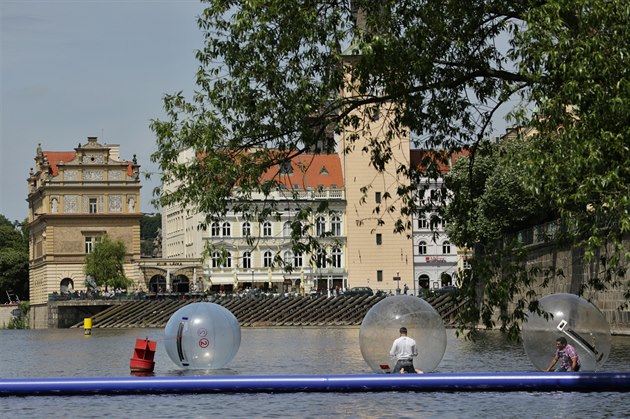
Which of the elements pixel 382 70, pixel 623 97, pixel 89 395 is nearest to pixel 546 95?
pixel 623 97

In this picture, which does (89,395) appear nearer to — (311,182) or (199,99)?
(199,99)

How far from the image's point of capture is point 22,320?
15250cm

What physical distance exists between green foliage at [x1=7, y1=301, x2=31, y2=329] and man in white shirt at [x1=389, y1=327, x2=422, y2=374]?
123877 millimetres

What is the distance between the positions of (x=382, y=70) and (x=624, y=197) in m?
6.01

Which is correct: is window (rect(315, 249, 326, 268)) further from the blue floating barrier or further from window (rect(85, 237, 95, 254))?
window (rect(85, 237, 95, 254))

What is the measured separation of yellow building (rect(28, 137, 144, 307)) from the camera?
15312 centimetres

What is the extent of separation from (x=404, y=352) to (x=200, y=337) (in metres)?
6.44

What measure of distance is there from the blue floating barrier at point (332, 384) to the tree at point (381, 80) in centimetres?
236

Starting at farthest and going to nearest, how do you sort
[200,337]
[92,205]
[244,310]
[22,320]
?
[92,205], [22,320], [244,310], [200,337]

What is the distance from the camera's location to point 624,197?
21.9 m

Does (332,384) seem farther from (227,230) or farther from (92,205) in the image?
(92,205)

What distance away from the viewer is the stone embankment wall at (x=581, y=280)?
2173 inches

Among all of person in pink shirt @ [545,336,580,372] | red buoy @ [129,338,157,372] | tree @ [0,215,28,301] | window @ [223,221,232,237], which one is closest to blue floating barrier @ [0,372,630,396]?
person in pink shirt @ [545,336,580,372]

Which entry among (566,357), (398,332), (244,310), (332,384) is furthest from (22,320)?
(566,357)
